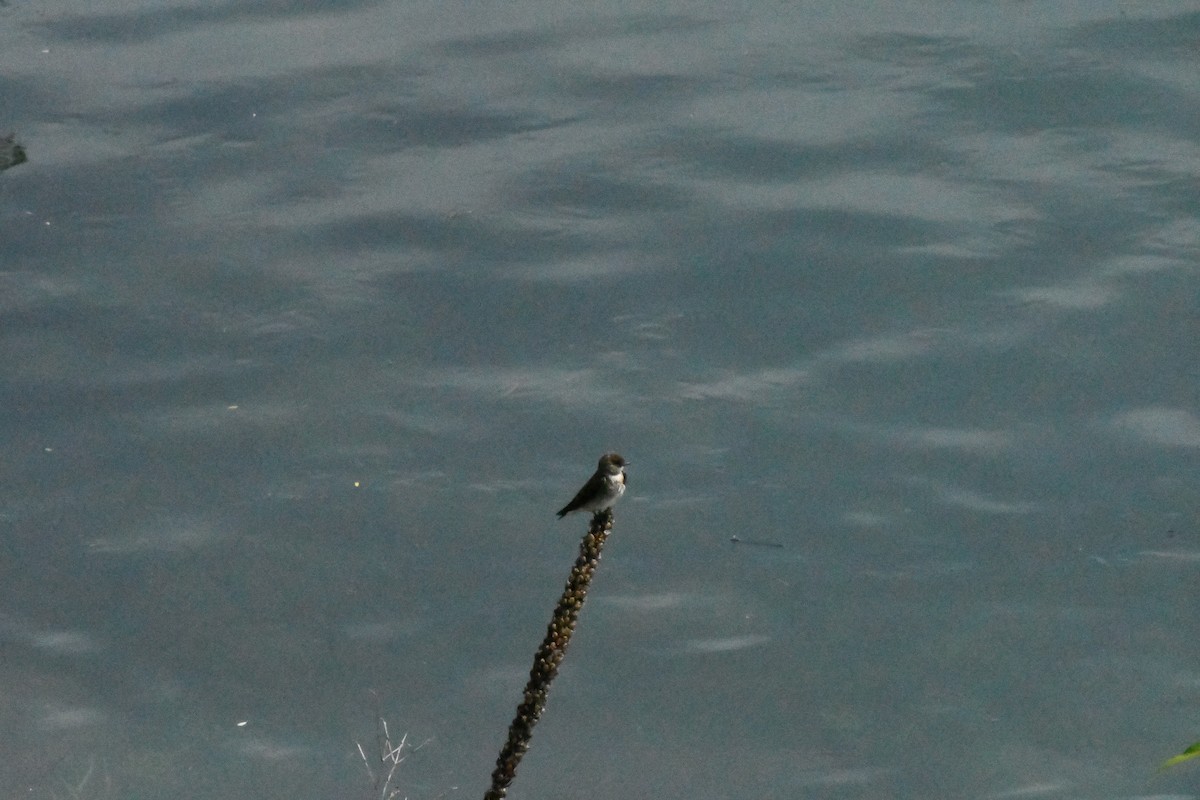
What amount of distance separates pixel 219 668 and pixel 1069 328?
4849mm

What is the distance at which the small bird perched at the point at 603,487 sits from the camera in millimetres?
3750

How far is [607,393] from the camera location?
8.30 m

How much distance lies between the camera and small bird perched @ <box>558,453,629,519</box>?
3.75m

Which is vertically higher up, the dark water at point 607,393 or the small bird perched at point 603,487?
Result: the small bird perched at point 603,487

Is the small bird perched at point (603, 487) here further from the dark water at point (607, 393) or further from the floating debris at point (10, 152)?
the floating debris at point (10, 152)

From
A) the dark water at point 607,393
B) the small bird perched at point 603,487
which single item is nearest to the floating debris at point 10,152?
the dark water at point 607,393

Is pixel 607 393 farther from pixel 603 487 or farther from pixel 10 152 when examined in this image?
pixel 603 487

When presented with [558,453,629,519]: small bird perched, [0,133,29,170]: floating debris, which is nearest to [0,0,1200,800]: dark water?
[0,133,29,170]: floating debris

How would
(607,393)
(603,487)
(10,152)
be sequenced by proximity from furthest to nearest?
1. (10,152)
2. (607,393)
3. (603,487)

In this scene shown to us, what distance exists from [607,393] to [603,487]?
4.51m

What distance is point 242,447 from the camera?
8.09 m

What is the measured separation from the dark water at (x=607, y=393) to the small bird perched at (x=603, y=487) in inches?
114

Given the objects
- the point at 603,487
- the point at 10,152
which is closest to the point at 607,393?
the point at 10,152

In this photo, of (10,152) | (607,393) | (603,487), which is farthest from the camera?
(10,152)
